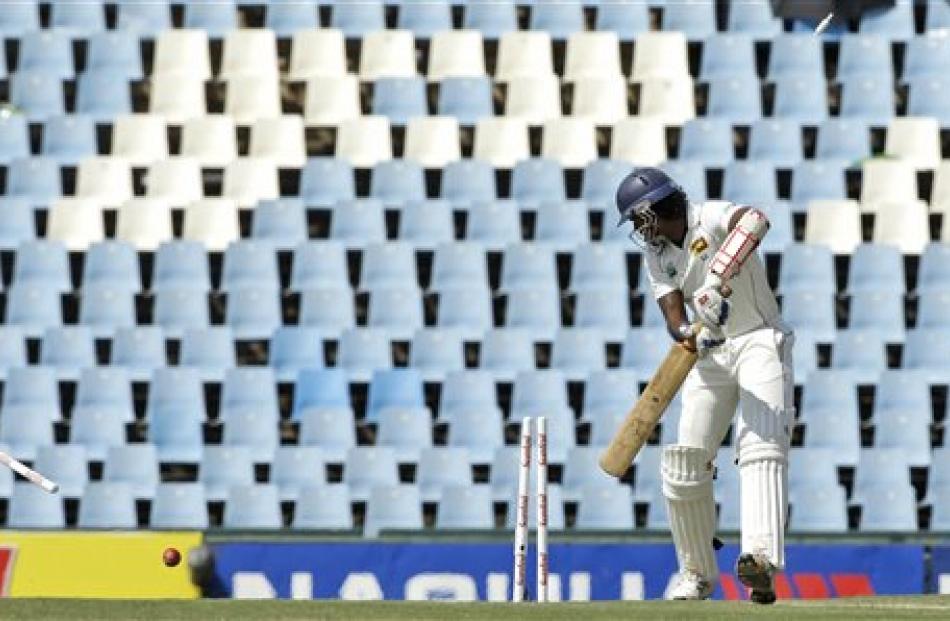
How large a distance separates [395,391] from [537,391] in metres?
0.93

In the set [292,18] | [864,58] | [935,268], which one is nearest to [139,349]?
[292,18]

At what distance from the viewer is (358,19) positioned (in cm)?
1811

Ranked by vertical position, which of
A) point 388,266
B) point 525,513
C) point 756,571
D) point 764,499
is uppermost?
point 388,266

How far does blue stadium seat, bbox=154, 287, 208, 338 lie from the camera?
1605 cm

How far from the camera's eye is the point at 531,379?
15.3 m

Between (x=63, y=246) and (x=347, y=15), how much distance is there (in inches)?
125

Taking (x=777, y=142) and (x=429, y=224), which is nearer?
(x=429, y=224)

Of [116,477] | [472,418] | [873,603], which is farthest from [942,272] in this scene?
[873,603]

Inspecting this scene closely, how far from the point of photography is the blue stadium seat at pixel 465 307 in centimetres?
1596

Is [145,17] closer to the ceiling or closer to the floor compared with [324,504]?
closer to the ceiling

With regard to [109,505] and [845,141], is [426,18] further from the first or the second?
[109,505]

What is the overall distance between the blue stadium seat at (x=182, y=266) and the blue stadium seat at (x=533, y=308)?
2.11 metres

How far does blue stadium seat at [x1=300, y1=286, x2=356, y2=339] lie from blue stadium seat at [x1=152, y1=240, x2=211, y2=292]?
29.8 inches

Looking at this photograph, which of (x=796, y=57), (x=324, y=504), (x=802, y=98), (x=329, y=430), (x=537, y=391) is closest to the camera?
(x=324, y=504)
